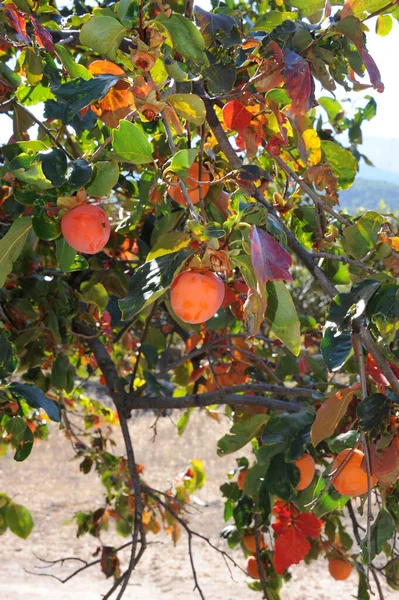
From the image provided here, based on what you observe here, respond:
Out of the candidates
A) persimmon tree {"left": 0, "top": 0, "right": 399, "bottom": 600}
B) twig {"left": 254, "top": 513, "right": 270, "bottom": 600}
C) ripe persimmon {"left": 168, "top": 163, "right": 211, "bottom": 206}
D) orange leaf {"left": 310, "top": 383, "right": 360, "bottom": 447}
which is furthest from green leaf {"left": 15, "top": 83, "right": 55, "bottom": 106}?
twig {"left": 254, "top": 513, "right": 270, "bottom": 600}

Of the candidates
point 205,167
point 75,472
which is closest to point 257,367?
point 205,167

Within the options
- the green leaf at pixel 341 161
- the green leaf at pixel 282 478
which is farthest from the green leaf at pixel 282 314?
the green leaf at pixel 282 478

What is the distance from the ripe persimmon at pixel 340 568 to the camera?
2180 mm

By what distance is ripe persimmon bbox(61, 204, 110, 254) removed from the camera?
0.90 m

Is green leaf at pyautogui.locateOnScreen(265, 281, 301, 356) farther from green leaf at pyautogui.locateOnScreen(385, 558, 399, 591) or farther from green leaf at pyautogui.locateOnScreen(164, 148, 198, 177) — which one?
green leaf at pyautogui.locateOnScreen(385, 558, 399, 591)

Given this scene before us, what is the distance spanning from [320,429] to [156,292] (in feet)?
1.56

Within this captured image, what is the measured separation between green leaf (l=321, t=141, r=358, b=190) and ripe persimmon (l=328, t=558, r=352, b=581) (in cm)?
137

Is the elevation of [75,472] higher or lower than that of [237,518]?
lower

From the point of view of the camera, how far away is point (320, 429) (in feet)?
3.51

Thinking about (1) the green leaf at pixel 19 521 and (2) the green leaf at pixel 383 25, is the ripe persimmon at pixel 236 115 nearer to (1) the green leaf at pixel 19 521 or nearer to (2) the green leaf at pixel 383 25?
(2) the green leaf at pixel 383 25

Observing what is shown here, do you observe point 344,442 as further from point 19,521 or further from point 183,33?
point 19,521

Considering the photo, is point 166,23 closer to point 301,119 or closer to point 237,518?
point 301,119

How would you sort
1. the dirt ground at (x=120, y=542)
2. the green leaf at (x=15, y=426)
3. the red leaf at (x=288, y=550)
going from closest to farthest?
the green leaf at (x=15, y=426), the red leaf at (x=288, y=550), the dirt ground at (x=120, y=542)

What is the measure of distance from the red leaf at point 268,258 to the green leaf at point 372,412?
1.06 ft
